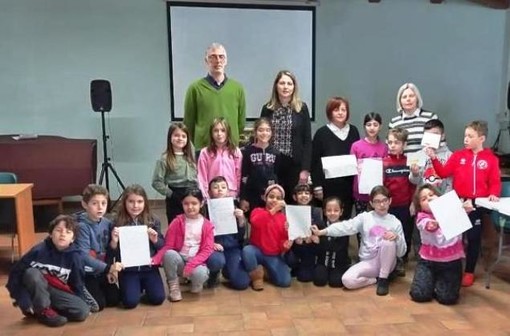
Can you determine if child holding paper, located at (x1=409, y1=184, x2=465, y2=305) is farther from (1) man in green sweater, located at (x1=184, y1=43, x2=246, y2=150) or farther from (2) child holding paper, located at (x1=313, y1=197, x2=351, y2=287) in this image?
(1) man in green sweater, located at (x1=184, y1=43, x2=246, y2=150)

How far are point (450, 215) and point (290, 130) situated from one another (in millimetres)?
1200

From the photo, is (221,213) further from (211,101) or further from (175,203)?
(211,101)

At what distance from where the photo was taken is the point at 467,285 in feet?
10.6

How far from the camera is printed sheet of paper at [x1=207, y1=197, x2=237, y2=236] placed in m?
3.17

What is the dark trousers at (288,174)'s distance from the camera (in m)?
3.48

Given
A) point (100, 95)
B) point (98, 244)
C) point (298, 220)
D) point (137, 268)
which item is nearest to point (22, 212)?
point (98, 244)

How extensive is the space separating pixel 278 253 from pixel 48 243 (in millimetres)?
1451

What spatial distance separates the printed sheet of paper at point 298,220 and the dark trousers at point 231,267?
39cm

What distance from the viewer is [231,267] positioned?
325 cm

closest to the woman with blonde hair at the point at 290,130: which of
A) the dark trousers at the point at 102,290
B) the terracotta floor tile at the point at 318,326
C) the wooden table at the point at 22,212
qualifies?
the terracotta floor tile at the point at 318,326

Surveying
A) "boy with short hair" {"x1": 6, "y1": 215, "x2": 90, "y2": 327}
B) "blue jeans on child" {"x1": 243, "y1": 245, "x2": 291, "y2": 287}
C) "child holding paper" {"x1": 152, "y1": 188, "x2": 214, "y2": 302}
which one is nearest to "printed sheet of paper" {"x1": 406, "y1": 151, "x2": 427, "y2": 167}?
"blue jeans on child" {"x1": 243, "y1": 245, "x2": 291, "y2": 287}

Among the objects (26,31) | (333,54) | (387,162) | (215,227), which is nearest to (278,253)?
(215,227)

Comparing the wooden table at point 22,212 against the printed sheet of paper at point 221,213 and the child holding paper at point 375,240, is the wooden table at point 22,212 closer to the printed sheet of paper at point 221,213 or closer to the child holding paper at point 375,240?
Result: the printed sheet of paper at point 221,213

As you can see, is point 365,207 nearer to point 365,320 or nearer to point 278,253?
point 278,253
